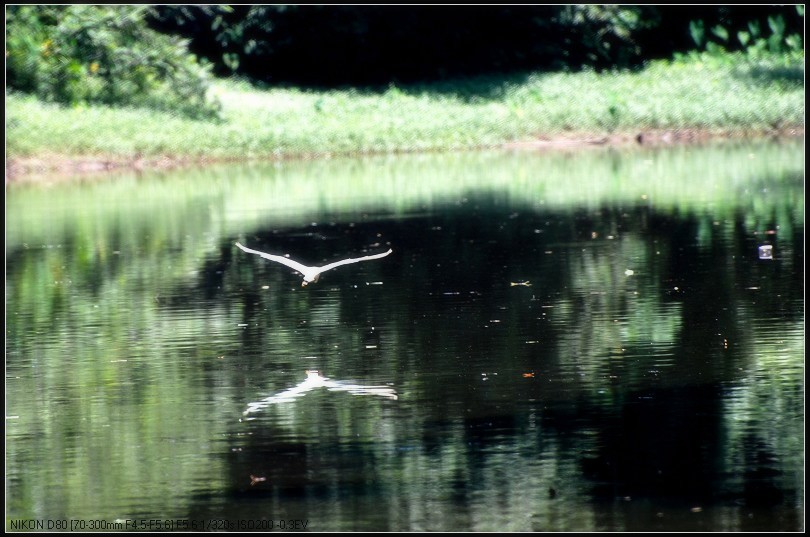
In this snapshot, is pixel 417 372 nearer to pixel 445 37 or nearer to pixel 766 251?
pixel 766 251

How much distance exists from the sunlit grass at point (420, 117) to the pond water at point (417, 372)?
1084 centimetres

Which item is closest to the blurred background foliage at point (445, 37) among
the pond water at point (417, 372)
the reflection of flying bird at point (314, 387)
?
the pond water at point (417, 372)

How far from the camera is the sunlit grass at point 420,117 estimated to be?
Result: 100 feet

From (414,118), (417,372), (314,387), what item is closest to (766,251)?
(417,372)

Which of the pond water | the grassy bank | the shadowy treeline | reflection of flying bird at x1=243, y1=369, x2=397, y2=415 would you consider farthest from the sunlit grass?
reflection of flying bird at x1=243, y1=369, x2=397, y2=415

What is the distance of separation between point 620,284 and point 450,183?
11762 mm

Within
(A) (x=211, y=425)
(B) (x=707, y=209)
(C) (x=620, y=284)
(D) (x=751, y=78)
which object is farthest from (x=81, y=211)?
(D) (x=751, y=78)

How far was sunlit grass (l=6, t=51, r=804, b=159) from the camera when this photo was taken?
100 ft

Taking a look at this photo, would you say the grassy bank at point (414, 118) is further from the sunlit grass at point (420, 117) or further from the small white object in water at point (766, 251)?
the small white object in water at point (766, 251)

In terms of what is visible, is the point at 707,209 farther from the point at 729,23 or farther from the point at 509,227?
the point at 729,23

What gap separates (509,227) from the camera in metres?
18.1

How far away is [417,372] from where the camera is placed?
9617 mm

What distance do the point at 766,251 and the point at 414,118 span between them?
20.7 metres

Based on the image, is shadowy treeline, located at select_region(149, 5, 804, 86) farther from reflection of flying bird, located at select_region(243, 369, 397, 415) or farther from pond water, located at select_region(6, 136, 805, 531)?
reflection of flying bird, located at select_region(243, 369, 397, 415)
